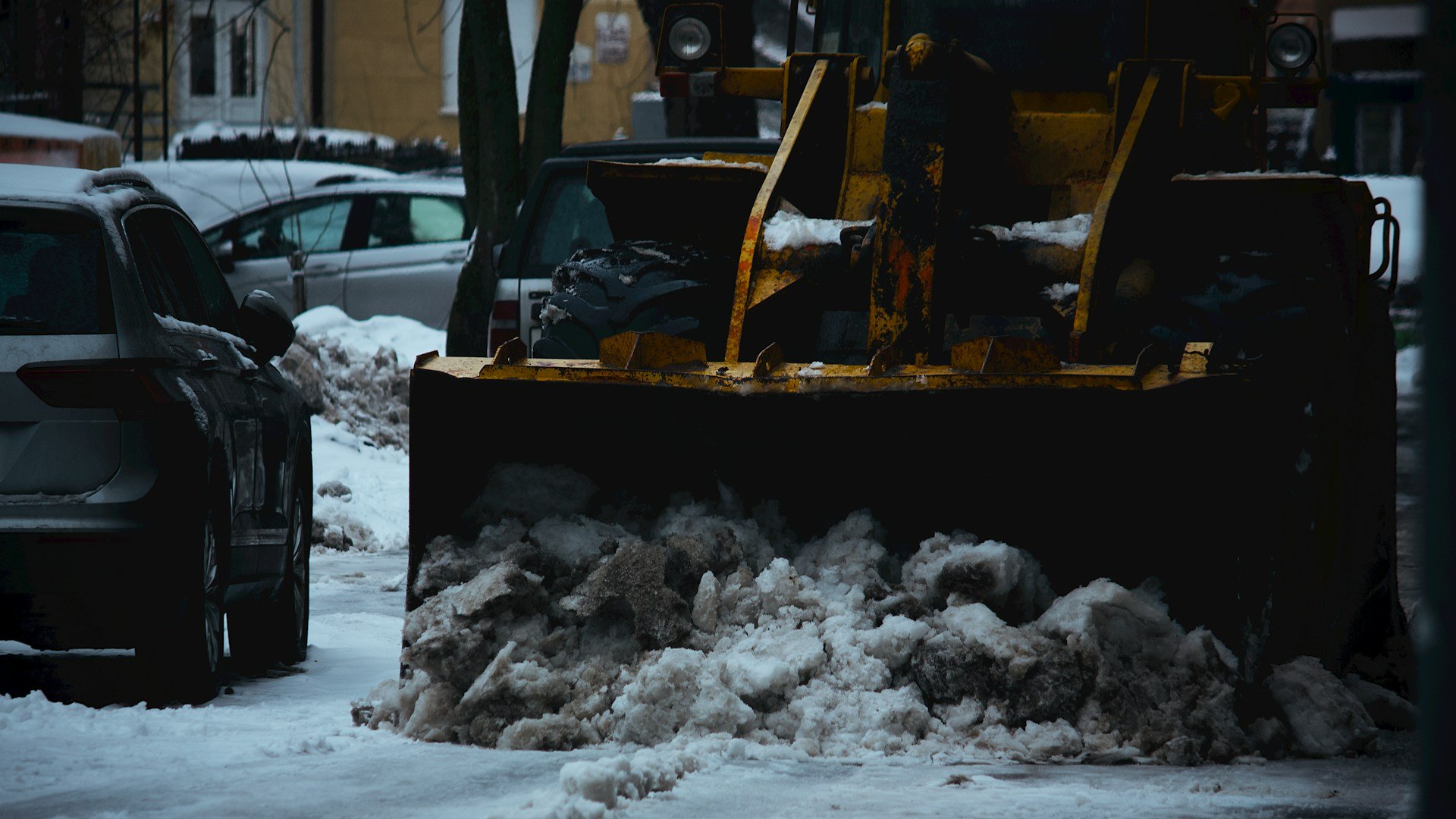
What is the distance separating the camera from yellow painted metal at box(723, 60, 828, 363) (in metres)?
6.27

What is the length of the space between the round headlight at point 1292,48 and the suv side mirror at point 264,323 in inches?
159

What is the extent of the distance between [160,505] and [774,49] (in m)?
29.5

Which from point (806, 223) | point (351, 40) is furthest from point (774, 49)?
point (806, 223)

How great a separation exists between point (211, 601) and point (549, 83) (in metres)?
10.5

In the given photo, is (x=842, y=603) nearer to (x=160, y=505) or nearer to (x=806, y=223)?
(x=806, y=223)

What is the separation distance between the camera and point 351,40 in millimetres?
34656

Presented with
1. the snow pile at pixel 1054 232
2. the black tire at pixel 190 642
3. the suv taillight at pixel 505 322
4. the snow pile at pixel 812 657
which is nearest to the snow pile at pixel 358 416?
the suv taillight at pixel 505 322

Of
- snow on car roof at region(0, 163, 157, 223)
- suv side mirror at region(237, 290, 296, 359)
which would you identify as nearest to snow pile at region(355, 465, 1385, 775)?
suv side mirror at region(237, 290, 296, 359)

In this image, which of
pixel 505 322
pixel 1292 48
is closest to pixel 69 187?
pixel 505 322

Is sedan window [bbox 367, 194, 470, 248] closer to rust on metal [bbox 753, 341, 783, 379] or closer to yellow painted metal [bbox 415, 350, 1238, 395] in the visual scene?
yellow painted metal [bbox 415, 350, 1238, 395]

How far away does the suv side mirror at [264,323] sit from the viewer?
677cm

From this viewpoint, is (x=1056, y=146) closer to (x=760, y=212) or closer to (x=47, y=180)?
(x=760, y=212)

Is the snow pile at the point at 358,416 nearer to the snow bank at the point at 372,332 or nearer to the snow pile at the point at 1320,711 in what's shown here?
the snow bank at the point at 372,332

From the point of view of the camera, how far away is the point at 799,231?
21.1ft
